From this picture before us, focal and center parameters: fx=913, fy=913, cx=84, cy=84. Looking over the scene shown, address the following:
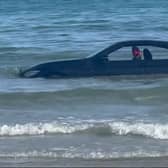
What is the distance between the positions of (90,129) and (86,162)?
2.05 meters

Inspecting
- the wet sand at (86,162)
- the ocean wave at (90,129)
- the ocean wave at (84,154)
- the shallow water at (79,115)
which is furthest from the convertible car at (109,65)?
the wet sand at (86,162)

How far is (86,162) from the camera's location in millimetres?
11023

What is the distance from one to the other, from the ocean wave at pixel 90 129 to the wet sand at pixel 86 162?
1517 millimetres

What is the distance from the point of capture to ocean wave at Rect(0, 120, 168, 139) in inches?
502

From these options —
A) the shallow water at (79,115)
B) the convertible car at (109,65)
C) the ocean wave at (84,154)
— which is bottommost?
the shallow water at (79,115)

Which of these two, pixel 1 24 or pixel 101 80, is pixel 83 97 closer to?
pixel 101 80

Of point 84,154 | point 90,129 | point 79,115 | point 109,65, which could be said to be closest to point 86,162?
point 84,154

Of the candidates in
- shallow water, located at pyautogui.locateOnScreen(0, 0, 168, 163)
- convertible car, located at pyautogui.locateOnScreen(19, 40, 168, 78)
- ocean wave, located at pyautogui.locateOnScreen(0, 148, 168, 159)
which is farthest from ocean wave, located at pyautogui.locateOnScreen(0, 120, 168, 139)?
convertible car, located at pyautogui.locateOnScreen(19, 40, 168, 78)

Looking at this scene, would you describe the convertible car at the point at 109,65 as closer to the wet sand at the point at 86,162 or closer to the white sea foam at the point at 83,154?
the white sea foam at the point at 83,154

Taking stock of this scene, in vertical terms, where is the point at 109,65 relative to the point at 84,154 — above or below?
above

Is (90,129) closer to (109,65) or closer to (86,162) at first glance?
(86,162)

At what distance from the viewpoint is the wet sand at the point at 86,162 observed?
35.5 ft

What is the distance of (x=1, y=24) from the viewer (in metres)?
43.1

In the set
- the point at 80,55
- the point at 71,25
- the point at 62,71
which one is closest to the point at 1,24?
the point at 71,25
